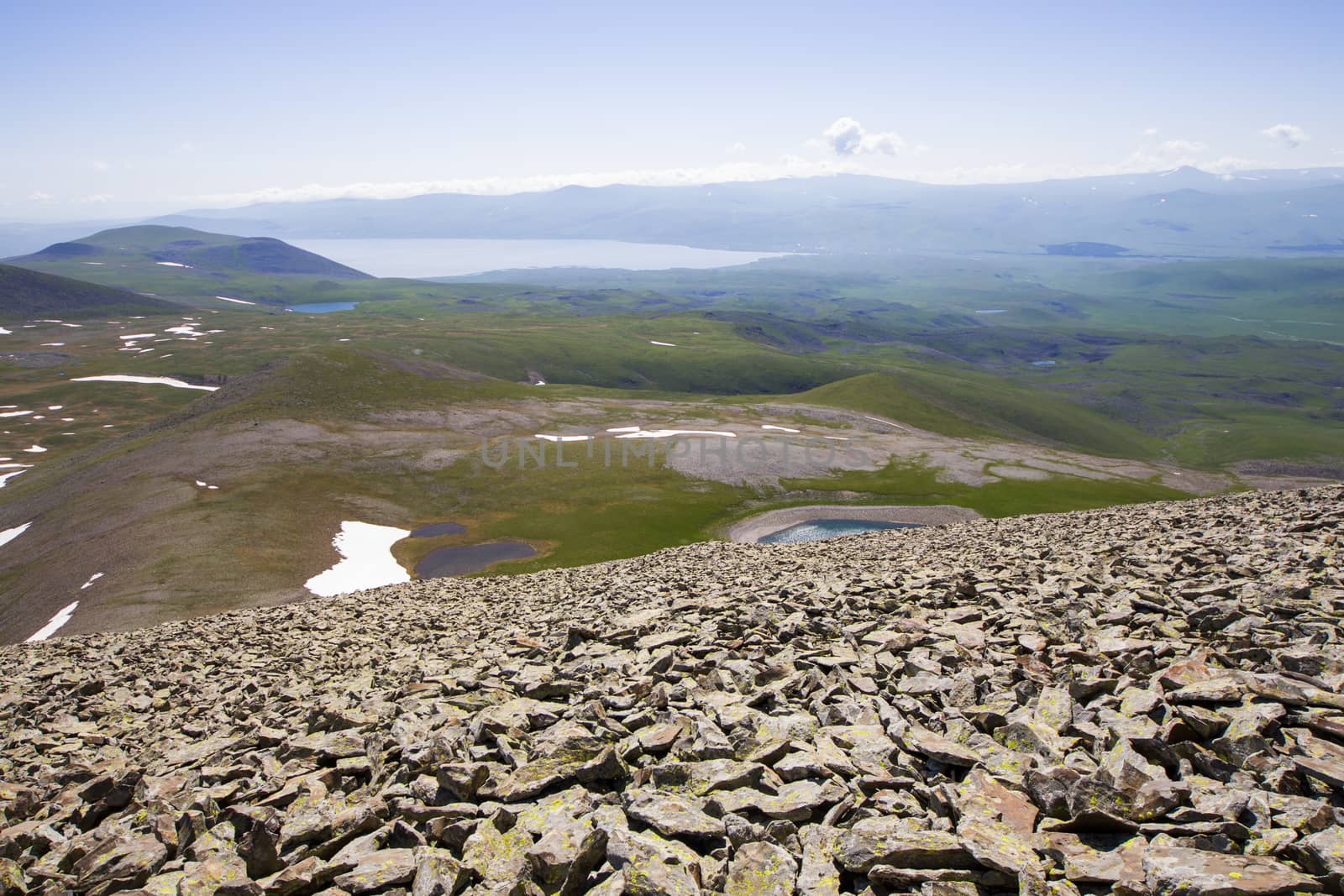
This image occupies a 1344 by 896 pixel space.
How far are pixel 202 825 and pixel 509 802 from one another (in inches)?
232

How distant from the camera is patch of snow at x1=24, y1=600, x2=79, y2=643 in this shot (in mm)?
58969

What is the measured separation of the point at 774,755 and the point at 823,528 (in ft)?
302

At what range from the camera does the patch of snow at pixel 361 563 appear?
73250 mm

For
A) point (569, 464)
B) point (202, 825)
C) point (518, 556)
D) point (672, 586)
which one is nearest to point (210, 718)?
point (202, 825)

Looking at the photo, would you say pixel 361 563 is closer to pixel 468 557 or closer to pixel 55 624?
pixel 468 557

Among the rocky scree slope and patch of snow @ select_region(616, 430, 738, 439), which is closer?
the rocky scree slope

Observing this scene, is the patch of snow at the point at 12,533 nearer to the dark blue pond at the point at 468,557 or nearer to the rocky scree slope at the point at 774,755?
the dark blue pond at the point at 468,557

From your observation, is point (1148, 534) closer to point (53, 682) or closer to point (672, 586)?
point (672, 586)

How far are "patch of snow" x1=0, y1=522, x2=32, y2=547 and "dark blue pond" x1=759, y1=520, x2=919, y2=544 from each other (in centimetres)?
9338

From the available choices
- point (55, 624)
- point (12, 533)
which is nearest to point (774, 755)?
point (55, 624)

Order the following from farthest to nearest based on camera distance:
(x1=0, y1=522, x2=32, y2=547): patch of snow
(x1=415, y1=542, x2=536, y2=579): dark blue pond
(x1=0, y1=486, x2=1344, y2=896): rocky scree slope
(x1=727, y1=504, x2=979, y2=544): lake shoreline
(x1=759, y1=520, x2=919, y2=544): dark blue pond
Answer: (x1=727, y1=504, x2=979, y2=544): lake shoreline
(x1=759, y1=520, x2=919, y2=544): dark blue pond
(x1=0, y1=522, x2=32, y2=547): patch of snow
(x1=415, y1=542, x2=536, y2=579): dark blue pond
(x1=0, y1=486, x2=1344, y2=896): rocky scree slope

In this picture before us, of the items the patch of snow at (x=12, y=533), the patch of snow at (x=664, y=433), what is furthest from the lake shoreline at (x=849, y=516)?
the patch of snow at (x=12, y=533)

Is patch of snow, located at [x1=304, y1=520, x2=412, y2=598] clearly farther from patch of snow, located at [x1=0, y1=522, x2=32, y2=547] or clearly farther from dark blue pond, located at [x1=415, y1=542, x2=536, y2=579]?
patch of snow, located at [x1=0, y1=522, x2=32, y2=547]

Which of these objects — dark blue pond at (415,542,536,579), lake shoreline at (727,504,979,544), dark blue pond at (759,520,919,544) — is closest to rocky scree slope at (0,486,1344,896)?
dark blue pond at (415,542,536,579)
